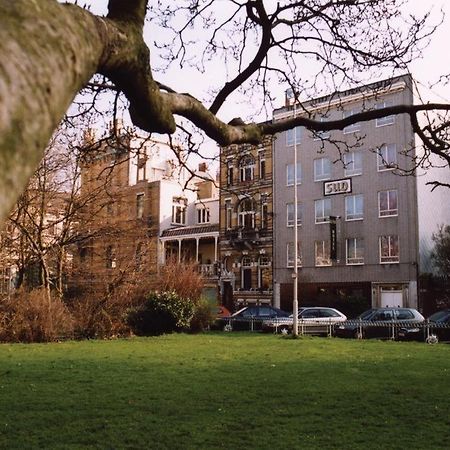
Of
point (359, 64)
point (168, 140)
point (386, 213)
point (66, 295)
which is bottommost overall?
Answer: point (66, 295)

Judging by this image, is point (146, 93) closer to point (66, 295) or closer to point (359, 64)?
point (359, 64)

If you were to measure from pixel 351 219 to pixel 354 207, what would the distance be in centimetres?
92

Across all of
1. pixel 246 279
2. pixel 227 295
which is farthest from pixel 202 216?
pixel 246 279

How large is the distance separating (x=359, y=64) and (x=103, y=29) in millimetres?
6599

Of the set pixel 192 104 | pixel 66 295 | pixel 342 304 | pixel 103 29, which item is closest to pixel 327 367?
pixel 192 104

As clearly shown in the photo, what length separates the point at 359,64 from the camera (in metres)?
8.68

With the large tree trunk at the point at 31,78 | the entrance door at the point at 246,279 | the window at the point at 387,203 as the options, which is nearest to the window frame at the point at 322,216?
the window at the point at 387,203

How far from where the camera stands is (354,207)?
148 ft

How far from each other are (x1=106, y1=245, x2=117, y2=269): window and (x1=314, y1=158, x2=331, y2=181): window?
70.1 feet

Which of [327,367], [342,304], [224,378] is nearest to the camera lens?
[224,378]

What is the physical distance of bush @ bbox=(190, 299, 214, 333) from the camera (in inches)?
1204

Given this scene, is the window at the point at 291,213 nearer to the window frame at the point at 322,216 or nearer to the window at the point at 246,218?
the window frame at the point at 322,216

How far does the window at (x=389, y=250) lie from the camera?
1667 inches

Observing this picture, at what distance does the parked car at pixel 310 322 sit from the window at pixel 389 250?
1227cm
